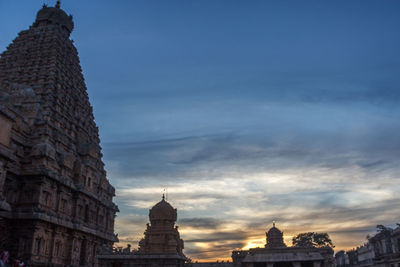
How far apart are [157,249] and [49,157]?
2390cm

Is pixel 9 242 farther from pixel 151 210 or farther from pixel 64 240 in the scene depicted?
pixel 151 210

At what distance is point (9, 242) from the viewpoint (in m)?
30.5

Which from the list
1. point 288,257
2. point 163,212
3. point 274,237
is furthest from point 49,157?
point 274,237

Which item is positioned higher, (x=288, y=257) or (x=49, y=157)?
(x=49, y=157)

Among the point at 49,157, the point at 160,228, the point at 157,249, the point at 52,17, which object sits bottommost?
the point at 157,249

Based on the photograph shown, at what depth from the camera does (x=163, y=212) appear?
5256 centimetres

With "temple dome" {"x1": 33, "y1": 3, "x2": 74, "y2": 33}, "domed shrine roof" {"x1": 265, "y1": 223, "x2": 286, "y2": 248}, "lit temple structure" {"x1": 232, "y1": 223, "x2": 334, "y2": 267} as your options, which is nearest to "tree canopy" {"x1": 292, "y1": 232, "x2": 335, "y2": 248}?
"domed shrine roof" {"x1": 265, "y1": 223, "x2": 286, "y2": 248}

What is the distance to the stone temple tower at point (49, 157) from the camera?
30594 mm

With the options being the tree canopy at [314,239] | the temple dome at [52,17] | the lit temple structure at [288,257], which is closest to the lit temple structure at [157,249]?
the lit temple structure at [288,257]

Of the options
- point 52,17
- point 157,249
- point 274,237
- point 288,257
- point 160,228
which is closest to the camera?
point 288,257

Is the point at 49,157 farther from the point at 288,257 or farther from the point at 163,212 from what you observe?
the point at 288,257

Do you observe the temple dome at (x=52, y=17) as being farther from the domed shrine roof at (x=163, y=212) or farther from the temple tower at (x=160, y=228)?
the temple tower at (x=160, y=228)

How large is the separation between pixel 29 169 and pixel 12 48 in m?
19.8

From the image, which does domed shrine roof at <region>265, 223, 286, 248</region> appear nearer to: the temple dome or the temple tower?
the temple tower
